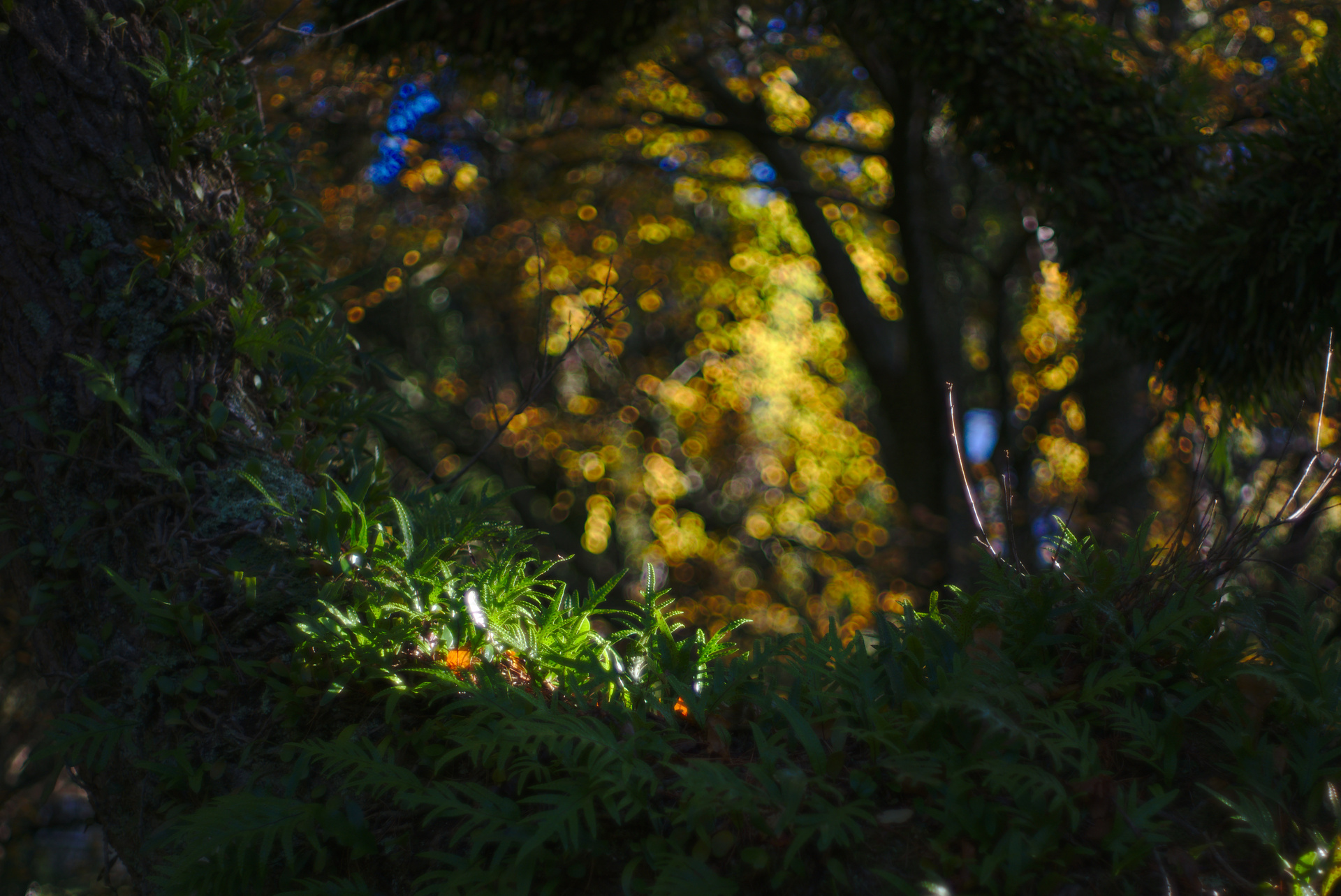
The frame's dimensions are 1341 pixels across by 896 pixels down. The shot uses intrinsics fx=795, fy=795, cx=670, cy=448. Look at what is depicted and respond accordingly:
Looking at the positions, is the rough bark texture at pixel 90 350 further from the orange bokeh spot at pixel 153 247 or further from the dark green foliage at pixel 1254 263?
the dark green foliage at pixel 1254 263

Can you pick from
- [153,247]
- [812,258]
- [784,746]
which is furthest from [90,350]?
[812,258]

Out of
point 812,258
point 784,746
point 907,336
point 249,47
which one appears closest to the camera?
point 784,746

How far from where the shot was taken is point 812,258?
9516mm

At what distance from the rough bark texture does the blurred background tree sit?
0.92 m

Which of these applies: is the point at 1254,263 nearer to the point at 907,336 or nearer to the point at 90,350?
the point at 90,350

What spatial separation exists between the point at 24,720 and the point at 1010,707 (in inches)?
185

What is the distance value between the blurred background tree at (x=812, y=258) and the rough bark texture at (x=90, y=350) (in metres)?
0.92

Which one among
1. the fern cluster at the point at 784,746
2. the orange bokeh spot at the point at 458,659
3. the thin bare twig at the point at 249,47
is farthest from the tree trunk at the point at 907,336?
the orange bokeh spot at the point at 458,659

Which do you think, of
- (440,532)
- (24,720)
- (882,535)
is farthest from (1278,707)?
(882,535)

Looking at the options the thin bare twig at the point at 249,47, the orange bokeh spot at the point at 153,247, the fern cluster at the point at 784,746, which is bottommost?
the fern cluster at the point at 784,746

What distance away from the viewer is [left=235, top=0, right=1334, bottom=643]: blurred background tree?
3189mm

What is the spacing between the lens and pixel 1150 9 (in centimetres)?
752

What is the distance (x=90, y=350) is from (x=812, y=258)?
327 inches

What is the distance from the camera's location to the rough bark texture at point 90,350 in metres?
2.04
